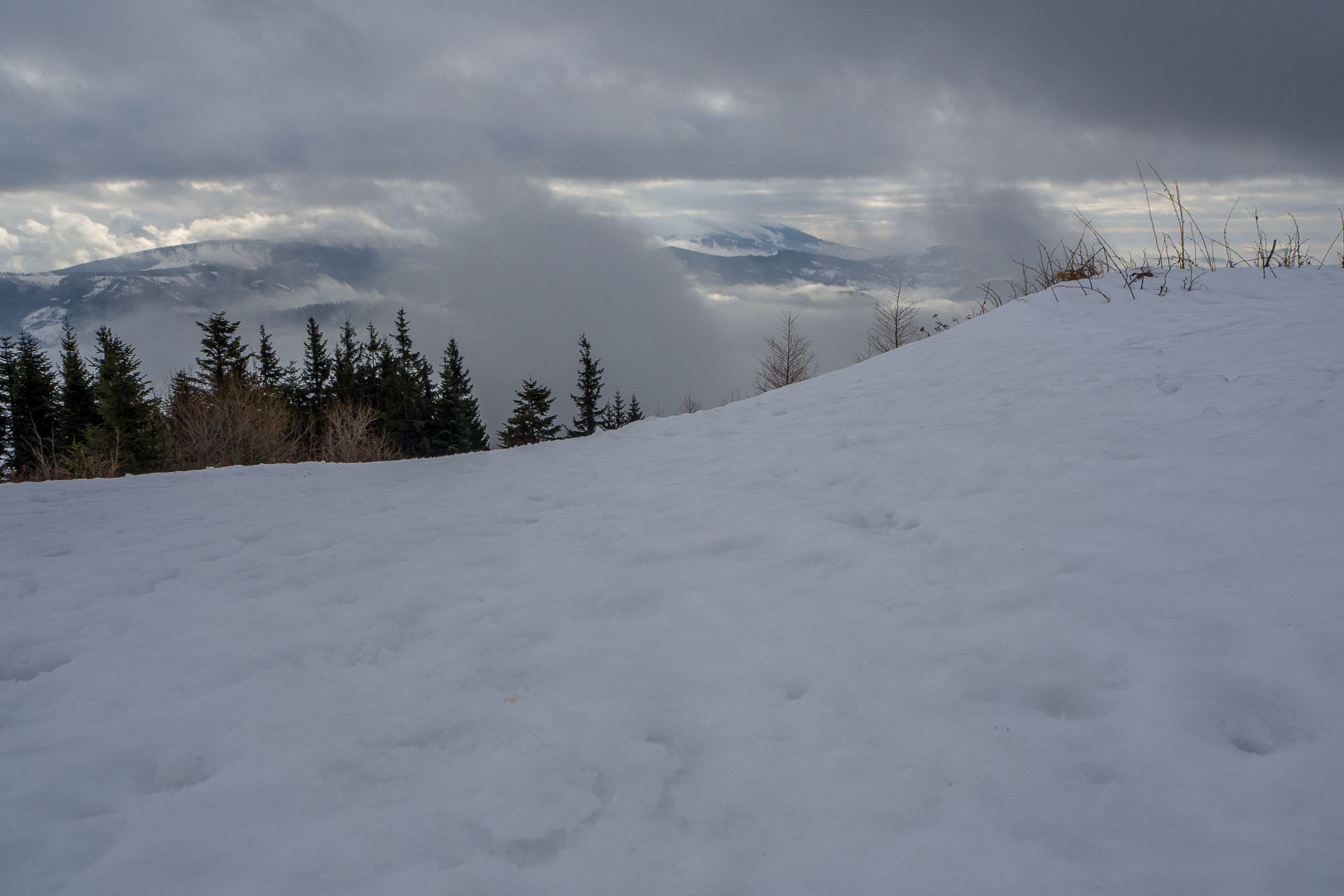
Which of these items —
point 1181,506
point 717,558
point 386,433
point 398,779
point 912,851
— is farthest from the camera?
point 386,433

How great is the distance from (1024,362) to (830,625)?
17.8 feet

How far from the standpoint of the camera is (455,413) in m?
46.7

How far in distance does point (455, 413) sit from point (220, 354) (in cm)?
1414

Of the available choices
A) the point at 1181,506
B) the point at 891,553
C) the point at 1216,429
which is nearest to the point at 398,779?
the point at 891,553

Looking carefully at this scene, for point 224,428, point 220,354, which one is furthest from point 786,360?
point 220,354

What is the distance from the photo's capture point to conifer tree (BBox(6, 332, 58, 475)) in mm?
34906

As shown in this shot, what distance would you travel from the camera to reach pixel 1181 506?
11.8 ft

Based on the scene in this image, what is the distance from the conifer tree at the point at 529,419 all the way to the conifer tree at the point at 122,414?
785 inches

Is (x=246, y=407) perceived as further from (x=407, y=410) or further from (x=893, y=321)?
(x=893, y=321)

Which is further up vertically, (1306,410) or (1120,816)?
(1306,410)

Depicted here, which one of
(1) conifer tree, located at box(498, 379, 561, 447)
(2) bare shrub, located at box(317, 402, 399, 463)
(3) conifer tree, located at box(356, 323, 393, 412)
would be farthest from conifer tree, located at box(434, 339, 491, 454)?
(2) bare shrub, located at box(317, 402, 399, 463)

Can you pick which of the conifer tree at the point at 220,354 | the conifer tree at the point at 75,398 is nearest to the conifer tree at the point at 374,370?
the conifer tree at the point at 220,354

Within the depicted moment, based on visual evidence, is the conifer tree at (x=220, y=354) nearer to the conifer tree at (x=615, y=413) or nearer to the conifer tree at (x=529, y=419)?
the conifer tree at (x=529, y=419)

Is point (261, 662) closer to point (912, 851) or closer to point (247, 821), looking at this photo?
point (247, 821)
